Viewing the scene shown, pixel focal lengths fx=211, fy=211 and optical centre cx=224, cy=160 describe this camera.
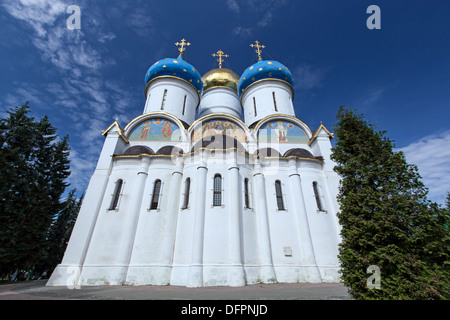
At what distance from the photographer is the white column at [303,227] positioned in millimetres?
9172

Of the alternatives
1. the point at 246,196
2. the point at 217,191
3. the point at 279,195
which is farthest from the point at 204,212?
the point at 279,195

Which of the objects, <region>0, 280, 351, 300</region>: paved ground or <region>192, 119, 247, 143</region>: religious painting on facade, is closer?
<region>0, 280, 351, 300</region>: paved ground

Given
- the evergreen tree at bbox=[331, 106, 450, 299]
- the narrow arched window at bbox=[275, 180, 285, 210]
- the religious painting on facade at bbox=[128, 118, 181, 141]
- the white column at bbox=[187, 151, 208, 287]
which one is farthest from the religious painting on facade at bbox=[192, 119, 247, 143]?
the evergreen tree at bbox=[331, 106, 450, 299]

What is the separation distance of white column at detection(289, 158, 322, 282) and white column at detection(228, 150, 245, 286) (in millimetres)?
3086

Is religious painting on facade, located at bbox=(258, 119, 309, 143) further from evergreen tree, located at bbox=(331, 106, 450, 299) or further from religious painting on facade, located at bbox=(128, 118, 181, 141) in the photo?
evergreen tree, located at bbox=(331, 106, 450, 299)

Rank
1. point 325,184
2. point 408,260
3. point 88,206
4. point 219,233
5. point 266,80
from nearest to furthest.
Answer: point 408,260 < point 219,233 < point 88,206 < point 325,184 < point 266,80

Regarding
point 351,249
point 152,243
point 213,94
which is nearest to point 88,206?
point 152,243

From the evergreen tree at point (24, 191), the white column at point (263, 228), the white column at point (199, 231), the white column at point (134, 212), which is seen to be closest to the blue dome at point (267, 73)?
the white column at point (263, 228)

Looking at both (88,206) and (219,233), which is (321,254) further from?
(88,206)

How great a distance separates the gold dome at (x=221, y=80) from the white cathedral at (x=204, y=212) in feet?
27.7

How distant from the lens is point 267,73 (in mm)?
17219

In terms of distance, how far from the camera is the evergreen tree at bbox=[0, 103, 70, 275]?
404 inches

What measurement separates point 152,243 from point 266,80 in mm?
14373

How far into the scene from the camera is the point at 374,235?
4.85 metres
